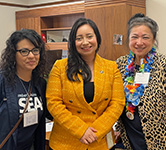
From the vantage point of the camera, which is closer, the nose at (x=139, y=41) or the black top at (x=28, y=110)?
the black top at (x=28, y=110)

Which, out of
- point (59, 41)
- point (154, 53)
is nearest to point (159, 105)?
point (154, 53)

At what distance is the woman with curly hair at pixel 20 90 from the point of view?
5.51 feet

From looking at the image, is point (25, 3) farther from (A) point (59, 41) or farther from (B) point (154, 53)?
(B) point (154, 53)

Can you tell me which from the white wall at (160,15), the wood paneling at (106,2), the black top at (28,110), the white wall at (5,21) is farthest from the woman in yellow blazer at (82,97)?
the white wall at (5,21)

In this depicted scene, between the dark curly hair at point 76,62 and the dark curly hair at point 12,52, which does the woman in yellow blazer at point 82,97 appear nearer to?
the dark curly hair at point 76,62

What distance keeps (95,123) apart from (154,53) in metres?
0.78

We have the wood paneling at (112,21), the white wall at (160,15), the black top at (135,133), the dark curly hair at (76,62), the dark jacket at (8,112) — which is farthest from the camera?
the white wall at (160,15)

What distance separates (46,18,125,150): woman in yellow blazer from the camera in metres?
1.71

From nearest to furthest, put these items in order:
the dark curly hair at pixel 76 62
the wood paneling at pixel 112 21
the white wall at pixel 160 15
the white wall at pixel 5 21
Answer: the dark curly hair at pixel 76 62
the wood paneling at pixel 112 21
the white wall at pixel 160 15
the white wall at pixel 5 21

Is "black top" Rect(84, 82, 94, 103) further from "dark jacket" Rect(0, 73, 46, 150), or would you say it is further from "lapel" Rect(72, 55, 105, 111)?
"dark jacket" Rect(0, 73, 46, 150)

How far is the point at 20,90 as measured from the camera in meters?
1.75

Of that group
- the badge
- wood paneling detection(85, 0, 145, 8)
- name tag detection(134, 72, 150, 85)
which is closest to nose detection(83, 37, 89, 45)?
name tag detection(134, 72, 150, 85)

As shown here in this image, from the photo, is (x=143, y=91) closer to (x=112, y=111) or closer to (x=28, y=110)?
(x=112, y=111)

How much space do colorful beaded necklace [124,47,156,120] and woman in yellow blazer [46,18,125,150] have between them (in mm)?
121
